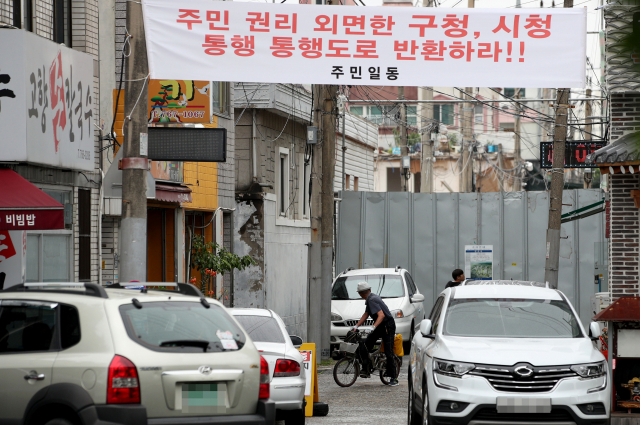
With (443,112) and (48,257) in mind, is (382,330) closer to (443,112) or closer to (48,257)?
(48,257)

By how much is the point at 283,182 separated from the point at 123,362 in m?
19.5

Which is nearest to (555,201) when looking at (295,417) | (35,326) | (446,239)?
(446,239)

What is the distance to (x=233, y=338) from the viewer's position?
6578 mm

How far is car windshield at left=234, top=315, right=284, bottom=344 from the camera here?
10172 millimetres

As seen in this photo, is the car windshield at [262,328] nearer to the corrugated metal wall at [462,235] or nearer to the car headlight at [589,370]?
the car headlight at [589,370]

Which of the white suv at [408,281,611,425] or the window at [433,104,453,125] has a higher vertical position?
the window at [433,104,453,125]

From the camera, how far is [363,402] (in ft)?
42.1

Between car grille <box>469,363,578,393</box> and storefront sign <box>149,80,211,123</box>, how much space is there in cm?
866

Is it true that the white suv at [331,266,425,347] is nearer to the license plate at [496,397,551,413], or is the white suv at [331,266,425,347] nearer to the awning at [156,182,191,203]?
the awning at [156,182,191,203]

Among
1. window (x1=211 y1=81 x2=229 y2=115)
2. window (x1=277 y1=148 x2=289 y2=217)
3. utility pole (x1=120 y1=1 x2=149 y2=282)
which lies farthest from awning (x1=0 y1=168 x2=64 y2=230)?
window (x1=277 y1=148 x2=289 y2=217)

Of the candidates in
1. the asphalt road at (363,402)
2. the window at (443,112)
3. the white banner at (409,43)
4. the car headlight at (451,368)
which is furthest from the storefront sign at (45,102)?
the window at (443,112)

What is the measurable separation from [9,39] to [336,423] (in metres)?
6.20

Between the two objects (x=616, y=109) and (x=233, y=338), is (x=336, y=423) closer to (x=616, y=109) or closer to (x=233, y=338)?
(x=233, y=338)

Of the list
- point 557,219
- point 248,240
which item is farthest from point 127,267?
point 248,240
